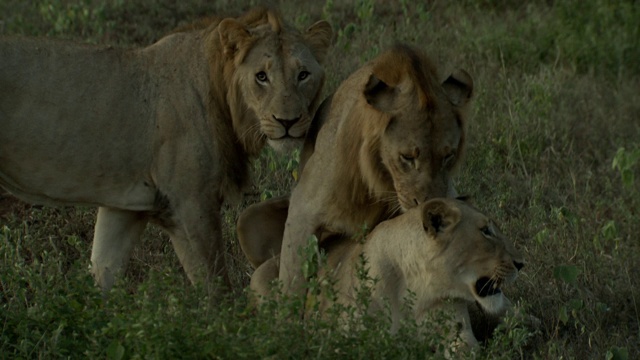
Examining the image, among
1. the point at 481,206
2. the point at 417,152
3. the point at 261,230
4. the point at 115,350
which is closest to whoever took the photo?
the point at 115,350

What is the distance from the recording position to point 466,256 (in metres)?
5.08

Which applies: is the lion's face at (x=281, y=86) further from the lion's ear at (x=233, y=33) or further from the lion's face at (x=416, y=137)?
the lion's face at (x=416, y=137)

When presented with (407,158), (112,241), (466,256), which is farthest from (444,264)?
(112,241)

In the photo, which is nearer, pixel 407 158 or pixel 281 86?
pixel 407 158

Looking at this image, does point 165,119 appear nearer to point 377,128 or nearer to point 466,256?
point 377,128

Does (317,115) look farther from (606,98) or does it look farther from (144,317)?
(606,98)

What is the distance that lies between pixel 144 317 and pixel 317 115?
179 cm

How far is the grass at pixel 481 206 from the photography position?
450 cm

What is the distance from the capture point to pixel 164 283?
4.52 meters

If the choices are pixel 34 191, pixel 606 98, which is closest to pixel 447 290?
pixel 34 191

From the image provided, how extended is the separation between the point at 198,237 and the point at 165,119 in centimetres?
51

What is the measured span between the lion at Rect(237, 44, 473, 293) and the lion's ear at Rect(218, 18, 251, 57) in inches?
16.8

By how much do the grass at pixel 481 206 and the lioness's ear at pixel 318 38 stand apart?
0.91m

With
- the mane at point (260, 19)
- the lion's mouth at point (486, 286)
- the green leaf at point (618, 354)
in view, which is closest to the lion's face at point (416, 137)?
the lion's mouth at point (486, 286)
